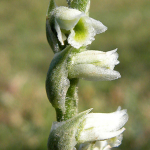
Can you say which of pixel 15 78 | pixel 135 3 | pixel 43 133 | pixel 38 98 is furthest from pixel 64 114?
pixel 135 3

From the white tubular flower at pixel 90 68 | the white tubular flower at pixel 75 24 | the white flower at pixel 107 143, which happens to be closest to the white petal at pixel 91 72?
the white tubular flower at pixel 90 68

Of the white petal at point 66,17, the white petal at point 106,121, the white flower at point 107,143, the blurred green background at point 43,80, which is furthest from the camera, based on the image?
the blurred green background at point 43,80

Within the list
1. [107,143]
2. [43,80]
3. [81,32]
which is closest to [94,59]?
[81,32]

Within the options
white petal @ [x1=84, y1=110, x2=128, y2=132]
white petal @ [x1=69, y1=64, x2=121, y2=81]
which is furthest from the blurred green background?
white petal @ [x1=69, y1=64, x2=121, y2=81]

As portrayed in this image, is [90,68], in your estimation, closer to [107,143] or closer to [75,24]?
[75,24]

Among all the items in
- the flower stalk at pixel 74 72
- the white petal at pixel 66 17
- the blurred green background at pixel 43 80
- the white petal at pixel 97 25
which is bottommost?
the blurred green background at pixel 43 80

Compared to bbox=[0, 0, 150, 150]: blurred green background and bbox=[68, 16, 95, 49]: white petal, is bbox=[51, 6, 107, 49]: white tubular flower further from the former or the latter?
bbox=[0, 0, 150, 150]: blurred green background

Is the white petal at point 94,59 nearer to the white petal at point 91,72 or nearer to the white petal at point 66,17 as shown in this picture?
the white petal at point 91,72
